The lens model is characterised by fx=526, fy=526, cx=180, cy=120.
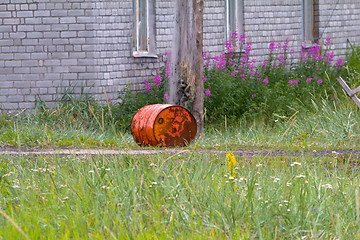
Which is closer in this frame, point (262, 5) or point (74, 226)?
point (74, 226)

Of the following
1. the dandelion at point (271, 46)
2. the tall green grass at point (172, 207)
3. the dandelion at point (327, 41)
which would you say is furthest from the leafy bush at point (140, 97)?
the tall green grass at point (172, 207)

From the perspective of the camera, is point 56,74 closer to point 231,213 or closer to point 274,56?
point 274,56

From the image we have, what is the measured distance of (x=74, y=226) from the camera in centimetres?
270

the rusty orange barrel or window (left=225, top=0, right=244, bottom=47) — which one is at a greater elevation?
window (left=225, top=0, right=244, bottom=47)

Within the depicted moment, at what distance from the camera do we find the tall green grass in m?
2.70

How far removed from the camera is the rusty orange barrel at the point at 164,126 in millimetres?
6801

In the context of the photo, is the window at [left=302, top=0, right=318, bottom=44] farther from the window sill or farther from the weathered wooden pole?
the weathered wooden pole

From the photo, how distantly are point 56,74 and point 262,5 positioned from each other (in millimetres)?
5739

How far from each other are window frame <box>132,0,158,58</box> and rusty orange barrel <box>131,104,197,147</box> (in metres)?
4.57

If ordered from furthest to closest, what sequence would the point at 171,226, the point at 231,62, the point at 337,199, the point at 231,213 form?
1. the point at 231,62
2. the point at 337,199
3. the point at 231,213
4. the point at 171,226

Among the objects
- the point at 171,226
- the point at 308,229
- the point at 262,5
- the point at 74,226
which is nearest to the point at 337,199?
the point at 308,229

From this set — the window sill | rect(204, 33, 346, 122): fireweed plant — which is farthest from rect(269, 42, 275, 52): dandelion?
the window sill

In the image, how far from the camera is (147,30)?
1164 centimetres

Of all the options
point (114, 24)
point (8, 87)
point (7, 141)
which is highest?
point (114, 24)
